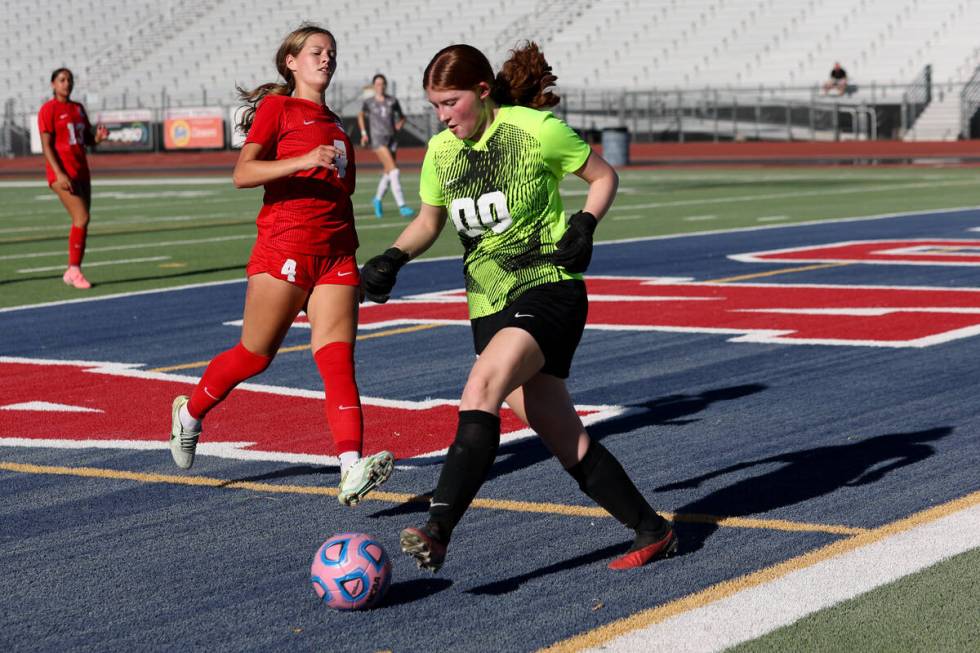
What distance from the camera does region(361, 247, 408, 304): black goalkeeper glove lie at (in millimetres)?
5402

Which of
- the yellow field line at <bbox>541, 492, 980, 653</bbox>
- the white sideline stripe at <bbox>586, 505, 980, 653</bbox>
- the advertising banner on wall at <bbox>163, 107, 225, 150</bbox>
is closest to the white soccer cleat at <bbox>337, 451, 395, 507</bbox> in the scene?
the yellow field line at <bbox>541, 492, 980, 653</bbox>

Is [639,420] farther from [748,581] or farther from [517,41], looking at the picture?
[517,41]

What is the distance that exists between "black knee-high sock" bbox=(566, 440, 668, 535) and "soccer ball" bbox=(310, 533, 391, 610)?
750 millimetres

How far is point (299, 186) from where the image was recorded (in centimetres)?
670

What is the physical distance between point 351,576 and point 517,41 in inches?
1744

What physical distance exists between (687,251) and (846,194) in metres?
11.8

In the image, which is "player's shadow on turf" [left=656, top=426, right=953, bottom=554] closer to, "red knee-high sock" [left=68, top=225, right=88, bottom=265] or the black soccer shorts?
the black soccer shorts

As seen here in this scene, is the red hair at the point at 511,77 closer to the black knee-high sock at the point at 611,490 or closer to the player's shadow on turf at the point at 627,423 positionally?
the black knee-high sock at the point at 611,490

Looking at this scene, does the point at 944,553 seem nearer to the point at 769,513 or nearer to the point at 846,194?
the point at 769,513

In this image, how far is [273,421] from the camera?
8305 mm

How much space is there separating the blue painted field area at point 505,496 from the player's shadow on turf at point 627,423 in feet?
0.07

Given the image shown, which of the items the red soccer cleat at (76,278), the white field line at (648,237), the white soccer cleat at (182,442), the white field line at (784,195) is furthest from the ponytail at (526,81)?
the white field line at (784,195)

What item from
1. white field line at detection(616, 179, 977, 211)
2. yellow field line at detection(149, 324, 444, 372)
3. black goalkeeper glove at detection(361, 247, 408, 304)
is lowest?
white field line at detection(616, 179, 977, 211)

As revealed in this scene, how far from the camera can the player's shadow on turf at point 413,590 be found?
5.07 m
